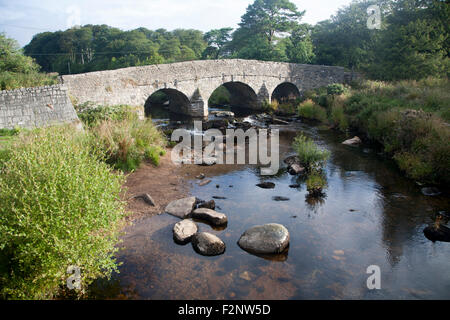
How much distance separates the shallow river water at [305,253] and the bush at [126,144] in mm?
2310

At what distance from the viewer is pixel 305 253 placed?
6.23 meters

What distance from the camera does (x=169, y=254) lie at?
6184mm

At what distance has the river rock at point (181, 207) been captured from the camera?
7.73 meters

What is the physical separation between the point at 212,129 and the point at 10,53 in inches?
462

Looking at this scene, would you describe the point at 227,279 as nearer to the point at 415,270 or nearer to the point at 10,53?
the point at 415,270

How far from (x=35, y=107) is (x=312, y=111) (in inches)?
651

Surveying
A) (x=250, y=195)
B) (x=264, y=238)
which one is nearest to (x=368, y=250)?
(x=264, y=238)

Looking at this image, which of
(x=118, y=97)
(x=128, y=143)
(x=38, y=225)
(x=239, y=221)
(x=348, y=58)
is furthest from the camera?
(x=348, y=58)

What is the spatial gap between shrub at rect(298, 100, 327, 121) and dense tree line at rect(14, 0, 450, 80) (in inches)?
287

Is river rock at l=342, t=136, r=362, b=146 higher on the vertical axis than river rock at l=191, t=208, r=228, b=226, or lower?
higher

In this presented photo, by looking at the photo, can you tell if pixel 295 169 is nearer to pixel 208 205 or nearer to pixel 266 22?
pixel 208 205

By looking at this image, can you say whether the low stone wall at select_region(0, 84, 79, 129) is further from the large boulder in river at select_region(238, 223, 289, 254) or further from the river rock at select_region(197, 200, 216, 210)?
the large boulder in river at select_region(238, 223, 289, 254)

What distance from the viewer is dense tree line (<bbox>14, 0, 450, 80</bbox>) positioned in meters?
22.5

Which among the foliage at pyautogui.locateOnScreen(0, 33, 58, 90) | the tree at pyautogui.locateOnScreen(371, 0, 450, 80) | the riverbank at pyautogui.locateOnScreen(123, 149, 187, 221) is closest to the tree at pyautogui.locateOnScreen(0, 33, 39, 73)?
the foliage at pyautogui.locateOnScreen(0, 33, 58, 90)
